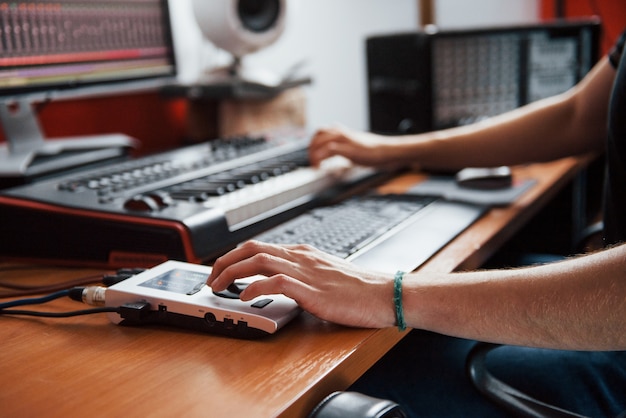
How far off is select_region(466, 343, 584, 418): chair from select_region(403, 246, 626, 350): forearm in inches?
5.1

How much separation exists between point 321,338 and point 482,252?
367mm

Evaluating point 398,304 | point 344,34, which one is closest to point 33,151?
point 398,304

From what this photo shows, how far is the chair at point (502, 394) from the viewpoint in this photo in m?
0.76

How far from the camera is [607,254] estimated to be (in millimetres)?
656

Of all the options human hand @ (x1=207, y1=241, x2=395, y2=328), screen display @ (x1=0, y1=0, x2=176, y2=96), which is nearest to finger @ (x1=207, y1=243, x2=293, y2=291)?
human hand @ (x1=207, y1=241, x2=395, y2=328)

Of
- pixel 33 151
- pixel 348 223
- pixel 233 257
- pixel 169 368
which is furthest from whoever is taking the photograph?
pixel 33 151

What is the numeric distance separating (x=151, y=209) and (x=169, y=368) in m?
0.31

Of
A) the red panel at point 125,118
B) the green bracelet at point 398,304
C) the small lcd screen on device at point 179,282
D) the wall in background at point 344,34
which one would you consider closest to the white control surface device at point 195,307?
the small lcd screen on device at point 179,282

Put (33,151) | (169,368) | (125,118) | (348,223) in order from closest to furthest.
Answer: (169,368)
(348,223)
(33,151)
(125,118)

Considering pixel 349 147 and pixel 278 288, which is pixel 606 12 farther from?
pixel 278 288

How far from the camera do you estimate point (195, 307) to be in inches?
26.5

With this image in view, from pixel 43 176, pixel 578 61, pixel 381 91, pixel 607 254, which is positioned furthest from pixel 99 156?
pixel 578 61

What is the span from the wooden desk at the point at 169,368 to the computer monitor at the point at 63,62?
20.5 inches

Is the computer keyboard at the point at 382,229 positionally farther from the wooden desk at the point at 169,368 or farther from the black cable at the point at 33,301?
the black cable at the point at 33,301
